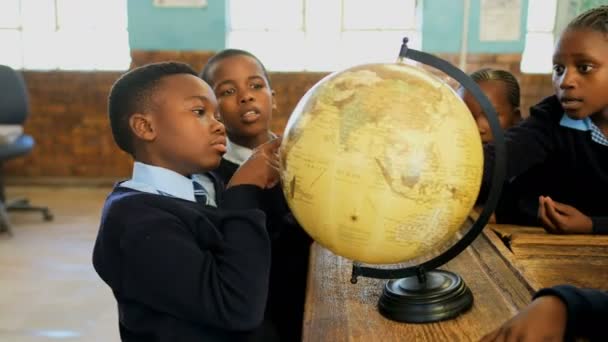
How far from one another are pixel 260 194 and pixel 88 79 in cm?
463

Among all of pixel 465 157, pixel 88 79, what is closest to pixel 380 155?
pixel 465 157

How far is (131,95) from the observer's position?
1.41 meters

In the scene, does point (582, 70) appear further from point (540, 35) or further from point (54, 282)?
point (540, 35)

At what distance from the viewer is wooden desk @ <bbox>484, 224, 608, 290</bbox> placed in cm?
139

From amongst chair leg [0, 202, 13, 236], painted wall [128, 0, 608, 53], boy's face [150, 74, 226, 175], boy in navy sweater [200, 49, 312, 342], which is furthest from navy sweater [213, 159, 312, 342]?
painted wall [128, 0, 608, 53]

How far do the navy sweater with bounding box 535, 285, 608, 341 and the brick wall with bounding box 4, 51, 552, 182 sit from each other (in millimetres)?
4507

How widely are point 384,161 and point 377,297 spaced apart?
1.04 feet

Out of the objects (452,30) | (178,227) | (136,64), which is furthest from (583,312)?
(136,64)

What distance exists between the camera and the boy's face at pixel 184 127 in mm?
1365

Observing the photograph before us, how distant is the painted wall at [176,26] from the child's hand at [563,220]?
14.0 ft

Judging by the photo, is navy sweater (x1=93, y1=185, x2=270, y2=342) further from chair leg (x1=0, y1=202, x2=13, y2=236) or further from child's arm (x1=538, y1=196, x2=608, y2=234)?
chair leg (x1=0, y1=202, x2=13, y2=236)

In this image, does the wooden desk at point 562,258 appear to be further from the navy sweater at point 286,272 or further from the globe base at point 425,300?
the navy sweater at point 286,272

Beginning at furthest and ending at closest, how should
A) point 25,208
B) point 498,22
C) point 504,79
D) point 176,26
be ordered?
point 176,26 < point 498,22 < point 25,208 < point 504,79

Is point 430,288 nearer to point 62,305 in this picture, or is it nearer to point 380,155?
point 380,155
